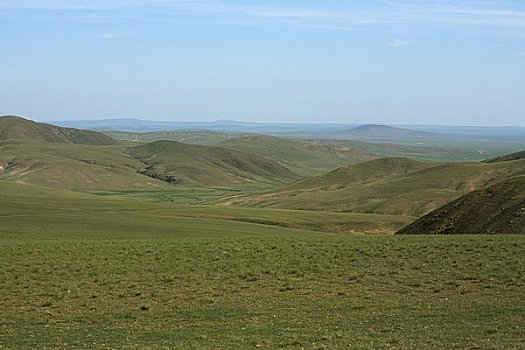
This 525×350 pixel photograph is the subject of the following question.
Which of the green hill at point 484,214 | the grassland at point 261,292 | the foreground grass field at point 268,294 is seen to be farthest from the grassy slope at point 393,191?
the foreground grass field at point 268,294

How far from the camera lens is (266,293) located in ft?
86.0

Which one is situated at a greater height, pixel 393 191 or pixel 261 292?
pixel 261 292

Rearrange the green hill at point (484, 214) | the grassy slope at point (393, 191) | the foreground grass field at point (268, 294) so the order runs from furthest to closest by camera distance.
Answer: the grassy slope at point (393, 191), the green hill at point (484, 214), the foreground grass field at point (268, 294)

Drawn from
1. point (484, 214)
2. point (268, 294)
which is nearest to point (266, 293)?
point (268, 294)

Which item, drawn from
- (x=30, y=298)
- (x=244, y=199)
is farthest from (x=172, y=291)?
(x=244, y=199)

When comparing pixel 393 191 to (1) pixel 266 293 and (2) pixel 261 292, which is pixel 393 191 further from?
(1) pixel 266 293

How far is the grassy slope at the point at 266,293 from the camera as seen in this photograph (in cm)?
1909

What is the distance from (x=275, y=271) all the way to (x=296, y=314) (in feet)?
25.9

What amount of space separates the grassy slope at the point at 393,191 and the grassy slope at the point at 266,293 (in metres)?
61.4

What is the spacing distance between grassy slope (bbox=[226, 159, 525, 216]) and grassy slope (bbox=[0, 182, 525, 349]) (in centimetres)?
6144

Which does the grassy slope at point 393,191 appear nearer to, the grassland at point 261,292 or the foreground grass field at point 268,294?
the grassland at point 261,292

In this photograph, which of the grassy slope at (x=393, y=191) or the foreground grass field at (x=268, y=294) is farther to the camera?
the grassy slope at (x=393, y=191)

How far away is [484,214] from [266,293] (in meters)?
27.5

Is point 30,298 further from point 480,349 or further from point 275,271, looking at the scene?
point 480,349
